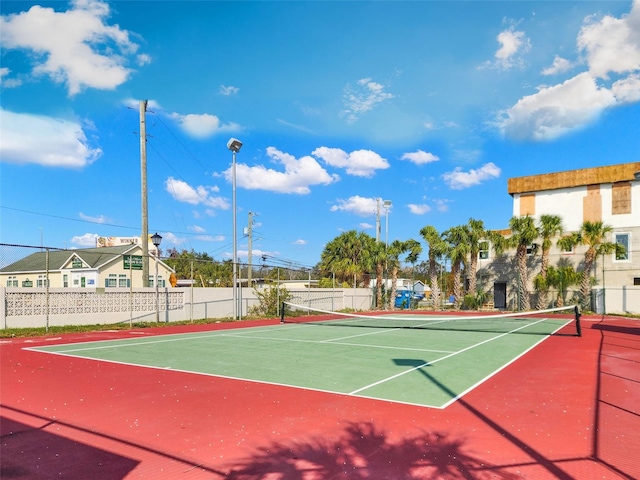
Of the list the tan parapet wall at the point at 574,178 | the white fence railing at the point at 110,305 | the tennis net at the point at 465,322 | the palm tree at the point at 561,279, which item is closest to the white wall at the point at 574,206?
the tan parapet wall at the point at 574,178

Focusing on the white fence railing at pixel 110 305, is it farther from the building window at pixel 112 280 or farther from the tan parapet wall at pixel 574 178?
the tan parapet wall at pixel 574 178

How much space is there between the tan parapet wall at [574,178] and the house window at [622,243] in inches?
175

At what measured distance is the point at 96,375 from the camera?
29.2 feet

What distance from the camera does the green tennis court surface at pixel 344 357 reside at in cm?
818

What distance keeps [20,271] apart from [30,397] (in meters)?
16.5

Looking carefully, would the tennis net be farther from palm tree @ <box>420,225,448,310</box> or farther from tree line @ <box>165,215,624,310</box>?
palm tree @ <box>420,225,448,310</box>

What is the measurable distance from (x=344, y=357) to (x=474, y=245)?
2530cm

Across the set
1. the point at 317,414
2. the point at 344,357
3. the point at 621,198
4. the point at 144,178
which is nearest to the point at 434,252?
the point at 621,198

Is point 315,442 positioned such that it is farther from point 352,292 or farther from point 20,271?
point 352,292

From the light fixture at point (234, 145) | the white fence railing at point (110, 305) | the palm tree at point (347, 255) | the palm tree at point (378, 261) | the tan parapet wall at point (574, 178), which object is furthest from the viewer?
the palm tree at point (347, 255)

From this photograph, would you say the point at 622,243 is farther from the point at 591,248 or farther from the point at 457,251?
the point at 457,251

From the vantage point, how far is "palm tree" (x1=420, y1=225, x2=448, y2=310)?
112 feet

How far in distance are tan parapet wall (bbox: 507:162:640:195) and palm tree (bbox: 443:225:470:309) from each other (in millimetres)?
7847

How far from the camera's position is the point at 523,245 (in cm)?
3177
